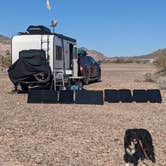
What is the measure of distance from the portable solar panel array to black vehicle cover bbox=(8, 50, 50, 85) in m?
2.93

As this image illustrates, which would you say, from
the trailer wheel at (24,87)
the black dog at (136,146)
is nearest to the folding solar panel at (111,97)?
the trailer wheel at (24,87)

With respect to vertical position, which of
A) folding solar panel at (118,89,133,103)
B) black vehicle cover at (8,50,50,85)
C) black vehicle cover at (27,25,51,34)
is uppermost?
black vehicle cover at (27,25,51,34)

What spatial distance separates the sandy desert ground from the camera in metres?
8.88

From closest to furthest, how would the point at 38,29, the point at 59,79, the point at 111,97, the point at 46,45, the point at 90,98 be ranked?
the point at 90,98 < the point at 111,97 < the point at 46,45 < the point at 38,29 < the point at 59,79

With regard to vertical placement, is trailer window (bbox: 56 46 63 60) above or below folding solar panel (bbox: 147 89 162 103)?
above

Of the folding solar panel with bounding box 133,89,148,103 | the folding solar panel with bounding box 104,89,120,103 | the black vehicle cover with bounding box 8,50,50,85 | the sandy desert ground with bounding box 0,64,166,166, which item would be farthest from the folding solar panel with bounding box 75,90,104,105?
the black vehicle cover with bounding box 8,50,50,85

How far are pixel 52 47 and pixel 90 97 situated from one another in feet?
13.4

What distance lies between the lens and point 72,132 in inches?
452

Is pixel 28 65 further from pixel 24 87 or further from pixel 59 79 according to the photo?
pixel 24 87

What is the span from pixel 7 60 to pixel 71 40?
97.2ft

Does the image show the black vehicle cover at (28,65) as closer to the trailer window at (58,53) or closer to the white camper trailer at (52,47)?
the white camper trailer at (52,47)

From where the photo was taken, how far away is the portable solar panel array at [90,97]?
1747cm

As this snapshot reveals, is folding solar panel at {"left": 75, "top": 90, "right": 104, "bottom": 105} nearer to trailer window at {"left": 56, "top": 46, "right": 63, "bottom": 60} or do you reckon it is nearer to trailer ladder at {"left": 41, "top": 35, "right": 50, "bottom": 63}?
trailer ladder at {"left": 41, "top": 35, "right": 50, "bottom": 63}

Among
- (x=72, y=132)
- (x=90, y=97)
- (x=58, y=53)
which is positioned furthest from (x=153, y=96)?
(x=72, y=132)
